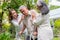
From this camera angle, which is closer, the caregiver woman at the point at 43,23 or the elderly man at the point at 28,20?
the caregiver woman at the point at 43,23

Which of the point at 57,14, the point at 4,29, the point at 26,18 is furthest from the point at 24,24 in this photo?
the point at 57,14

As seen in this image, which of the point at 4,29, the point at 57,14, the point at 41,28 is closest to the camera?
the point at 41,28

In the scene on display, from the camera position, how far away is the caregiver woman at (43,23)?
1976mm

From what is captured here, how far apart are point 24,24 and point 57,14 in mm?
1412

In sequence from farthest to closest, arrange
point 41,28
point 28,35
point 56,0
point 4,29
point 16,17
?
1. point 56,0
2. point 4,29
3. point 16,17
4. point 28,35
5. point 41,28

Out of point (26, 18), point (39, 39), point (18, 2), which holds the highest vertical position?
point (18, 2)

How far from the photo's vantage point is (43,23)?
6.64 ft

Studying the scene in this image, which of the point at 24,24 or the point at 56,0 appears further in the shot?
the point at 56,0

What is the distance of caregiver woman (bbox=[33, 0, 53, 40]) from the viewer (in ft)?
6.48

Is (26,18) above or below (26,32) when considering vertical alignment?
above

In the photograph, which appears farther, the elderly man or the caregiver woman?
the elderly man

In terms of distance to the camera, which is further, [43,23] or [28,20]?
[28,20]

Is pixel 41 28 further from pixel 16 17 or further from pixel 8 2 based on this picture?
pixel 8 2

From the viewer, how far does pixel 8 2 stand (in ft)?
9.73
